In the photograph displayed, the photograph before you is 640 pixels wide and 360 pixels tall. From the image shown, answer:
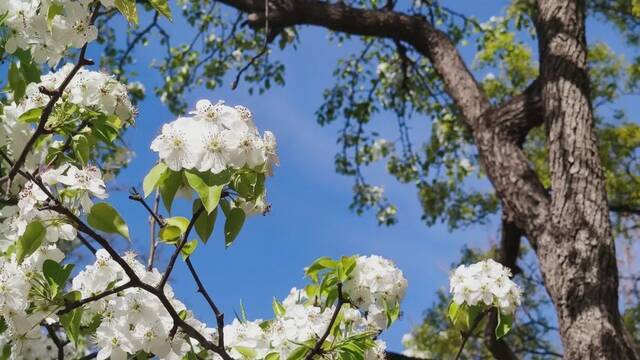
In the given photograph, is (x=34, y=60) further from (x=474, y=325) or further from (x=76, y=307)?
(x=474, y=325)

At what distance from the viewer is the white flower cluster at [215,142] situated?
151 centimetres

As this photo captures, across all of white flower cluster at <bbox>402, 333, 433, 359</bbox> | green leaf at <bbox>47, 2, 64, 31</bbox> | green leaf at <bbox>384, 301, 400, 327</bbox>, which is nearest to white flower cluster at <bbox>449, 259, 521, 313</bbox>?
green leaf at <bbox>384, 301, 400, 327</bbox>

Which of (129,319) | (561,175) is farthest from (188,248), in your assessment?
(561,175)

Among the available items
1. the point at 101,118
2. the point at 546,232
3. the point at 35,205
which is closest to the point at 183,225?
the point at 35,205

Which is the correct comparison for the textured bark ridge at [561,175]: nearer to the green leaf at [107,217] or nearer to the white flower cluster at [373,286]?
the white flower cluster at [373,286]

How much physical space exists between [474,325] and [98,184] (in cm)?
123

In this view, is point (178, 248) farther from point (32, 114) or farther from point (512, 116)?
point (512, 116)

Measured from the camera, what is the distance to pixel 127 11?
1.76 metres

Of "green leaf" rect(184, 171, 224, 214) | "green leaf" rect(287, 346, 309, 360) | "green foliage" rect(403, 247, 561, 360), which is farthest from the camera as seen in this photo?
"green foliage" rect(403, 247, 561, 360)

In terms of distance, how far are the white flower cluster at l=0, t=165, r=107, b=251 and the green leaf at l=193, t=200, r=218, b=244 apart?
28 cm

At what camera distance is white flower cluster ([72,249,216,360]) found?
5.56ft

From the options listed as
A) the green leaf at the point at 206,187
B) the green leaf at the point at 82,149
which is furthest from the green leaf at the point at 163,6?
the green leaf at the point at 206,187

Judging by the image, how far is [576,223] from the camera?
4047mm

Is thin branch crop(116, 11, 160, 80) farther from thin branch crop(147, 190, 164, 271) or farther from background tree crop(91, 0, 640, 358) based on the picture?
thin branch crop(147, 190, 164, 271)
